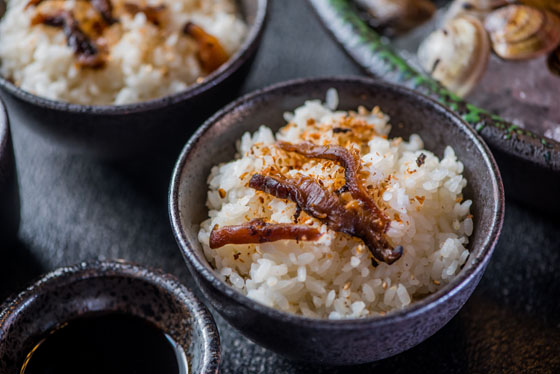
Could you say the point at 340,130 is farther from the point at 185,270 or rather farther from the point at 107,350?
the point at 107,350

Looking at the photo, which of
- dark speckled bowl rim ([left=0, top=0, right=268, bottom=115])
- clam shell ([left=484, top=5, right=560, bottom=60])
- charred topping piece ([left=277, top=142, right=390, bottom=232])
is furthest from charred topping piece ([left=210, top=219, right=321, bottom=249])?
clam shell ([left=484, top=5, right=560, bottom=60])

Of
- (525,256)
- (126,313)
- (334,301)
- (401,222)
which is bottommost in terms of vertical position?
(525,256)

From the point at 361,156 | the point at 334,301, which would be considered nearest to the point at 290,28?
the point at 361,156

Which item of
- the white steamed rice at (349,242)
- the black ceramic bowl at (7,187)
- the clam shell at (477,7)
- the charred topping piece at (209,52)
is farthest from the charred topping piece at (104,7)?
the clam shell at (477,7)

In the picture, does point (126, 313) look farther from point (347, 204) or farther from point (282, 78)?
point (282, 78)

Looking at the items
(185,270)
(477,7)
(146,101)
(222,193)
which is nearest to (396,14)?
(477,7)

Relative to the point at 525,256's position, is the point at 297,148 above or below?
above

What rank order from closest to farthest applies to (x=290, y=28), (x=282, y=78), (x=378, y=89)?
1. (x=378, y=89)
2. (x=282, y=78)
3. (x=290, y=28)
